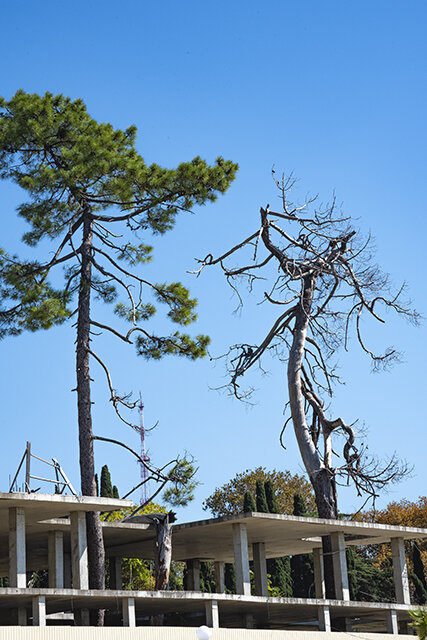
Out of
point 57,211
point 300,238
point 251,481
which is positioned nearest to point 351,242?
point 300,238

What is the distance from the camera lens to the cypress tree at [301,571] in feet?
131

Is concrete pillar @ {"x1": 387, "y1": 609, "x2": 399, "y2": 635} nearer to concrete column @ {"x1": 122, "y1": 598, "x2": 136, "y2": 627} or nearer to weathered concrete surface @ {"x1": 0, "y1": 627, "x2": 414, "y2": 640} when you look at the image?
weathered concrete surface @ {"x1": 0, "y1": 627, "x2": 414, "y2": 640}

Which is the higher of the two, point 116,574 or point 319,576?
point 116,574

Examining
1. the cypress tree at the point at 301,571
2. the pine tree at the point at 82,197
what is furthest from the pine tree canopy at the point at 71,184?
the cypress tree at the point at 301,571

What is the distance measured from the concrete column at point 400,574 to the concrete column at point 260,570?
382 centimetres

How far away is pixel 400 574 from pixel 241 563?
6.76 metres

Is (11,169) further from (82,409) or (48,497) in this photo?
(48,497)

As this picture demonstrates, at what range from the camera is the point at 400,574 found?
27641 mm

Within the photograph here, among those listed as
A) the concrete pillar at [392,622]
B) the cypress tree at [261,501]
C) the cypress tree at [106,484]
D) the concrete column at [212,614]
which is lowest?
the concrete pillar at [392,622]

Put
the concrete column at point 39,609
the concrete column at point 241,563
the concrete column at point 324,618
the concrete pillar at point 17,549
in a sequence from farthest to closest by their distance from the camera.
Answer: the concrete column at point 324,618, the concrete column at point 241,563, the concrete pillar at point 17,549, the concrete column at point 39,609

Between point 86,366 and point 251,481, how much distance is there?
33341 millimetres

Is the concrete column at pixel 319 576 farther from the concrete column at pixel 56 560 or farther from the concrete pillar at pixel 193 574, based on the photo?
the concrete column at pixel 56 560

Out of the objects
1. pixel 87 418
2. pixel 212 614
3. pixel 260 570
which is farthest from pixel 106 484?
pixel 212 614

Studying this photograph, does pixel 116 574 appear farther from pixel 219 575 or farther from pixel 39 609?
pixel 39 609
